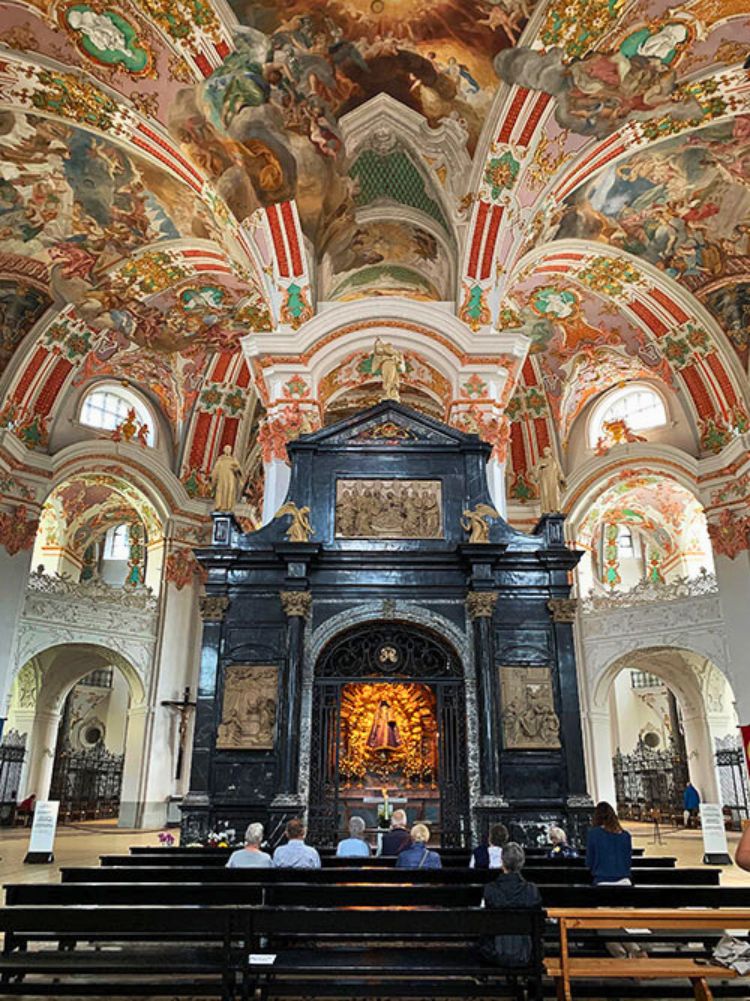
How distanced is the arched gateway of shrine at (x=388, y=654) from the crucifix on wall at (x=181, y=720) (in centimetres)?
848

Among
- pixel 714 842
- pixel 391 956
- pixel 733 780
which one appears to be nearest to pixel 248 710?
pixel 391 956

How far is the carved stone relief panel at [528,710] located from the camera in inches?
452

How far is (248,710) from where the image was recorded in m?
11.6

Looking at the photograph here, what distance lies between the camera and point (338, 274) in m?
18.7

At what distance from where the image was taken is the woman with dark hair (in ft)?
19.9

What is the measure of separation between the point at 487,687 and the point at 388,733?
2637mm

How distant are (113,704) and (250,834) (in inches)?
997

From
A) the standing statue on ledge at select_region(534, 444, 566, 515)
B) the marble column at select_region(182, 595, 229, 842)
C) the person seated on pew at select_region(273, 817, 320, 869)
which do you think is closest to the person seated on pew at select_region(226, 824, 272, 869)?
the person seated on pew at select_region(273, 817, 320, 869)

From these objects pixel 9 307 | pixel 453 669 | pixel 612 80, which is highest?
pixel 612 80

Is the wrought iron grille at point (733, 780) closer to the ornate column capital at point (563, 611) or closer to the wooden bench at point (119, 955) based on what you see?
the ornate column capital at point (563, 611)

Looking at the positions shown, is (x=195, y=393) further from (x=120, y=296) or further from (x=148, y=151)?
(x=148, y=151)

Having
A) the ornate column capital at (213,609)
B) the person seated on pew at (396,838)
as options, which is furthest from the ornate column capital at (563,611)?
the ornate column capital at (213,609)

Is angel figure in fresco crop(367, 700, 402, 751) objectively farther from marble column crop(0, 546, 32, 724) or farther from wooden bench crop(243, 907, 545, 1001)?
marble column crop(0, 546, 32, 724)

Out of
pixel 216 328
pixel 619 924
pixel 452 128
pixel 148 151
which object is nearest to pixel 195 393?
pixel 216 328
